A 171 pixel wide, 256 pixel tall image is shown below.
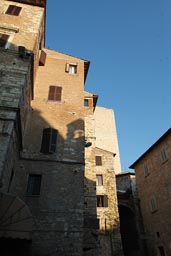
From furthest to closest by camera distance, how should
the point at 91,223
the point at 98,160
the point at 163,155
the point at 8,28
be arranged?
the point at 98,160, the point at 163,155, the point at 8,28, the point at 91,223

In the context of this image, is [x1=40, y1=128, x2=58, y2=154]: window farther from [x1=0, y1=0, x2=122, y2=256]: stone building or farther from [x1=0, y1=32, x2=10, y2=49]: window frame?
[x1=0, y1=32, x2=10, y2=49]: window frame

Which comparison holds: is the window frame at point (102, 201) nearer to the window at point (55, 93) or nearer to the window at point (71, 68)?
the window at point (55, 93)

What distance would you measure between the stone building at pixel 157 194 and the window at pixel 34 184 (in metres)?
11.6

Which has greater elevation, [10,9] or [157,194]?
[10,9]

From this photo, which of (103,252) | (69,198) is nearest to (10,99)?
(69,198)

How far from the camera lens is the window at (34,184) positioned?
9.54 m

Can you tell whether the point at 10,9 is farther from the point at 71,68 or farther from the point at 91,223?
the point at 91,223

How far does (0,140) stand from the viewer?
290 inches

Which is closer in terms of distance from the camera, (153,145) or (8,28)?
(8,28)

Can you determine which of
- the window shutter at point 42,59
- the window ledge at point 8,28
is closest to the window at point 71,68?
the window shutter at point 42,59

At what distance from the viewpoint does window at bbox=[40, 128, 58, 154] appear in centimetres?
1081

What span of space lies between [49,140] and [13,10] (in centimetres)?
863

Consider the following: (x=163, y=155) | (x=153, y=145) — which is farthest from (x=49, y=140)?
(x=153, y=145)

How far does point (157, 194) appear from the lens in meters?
18.3
